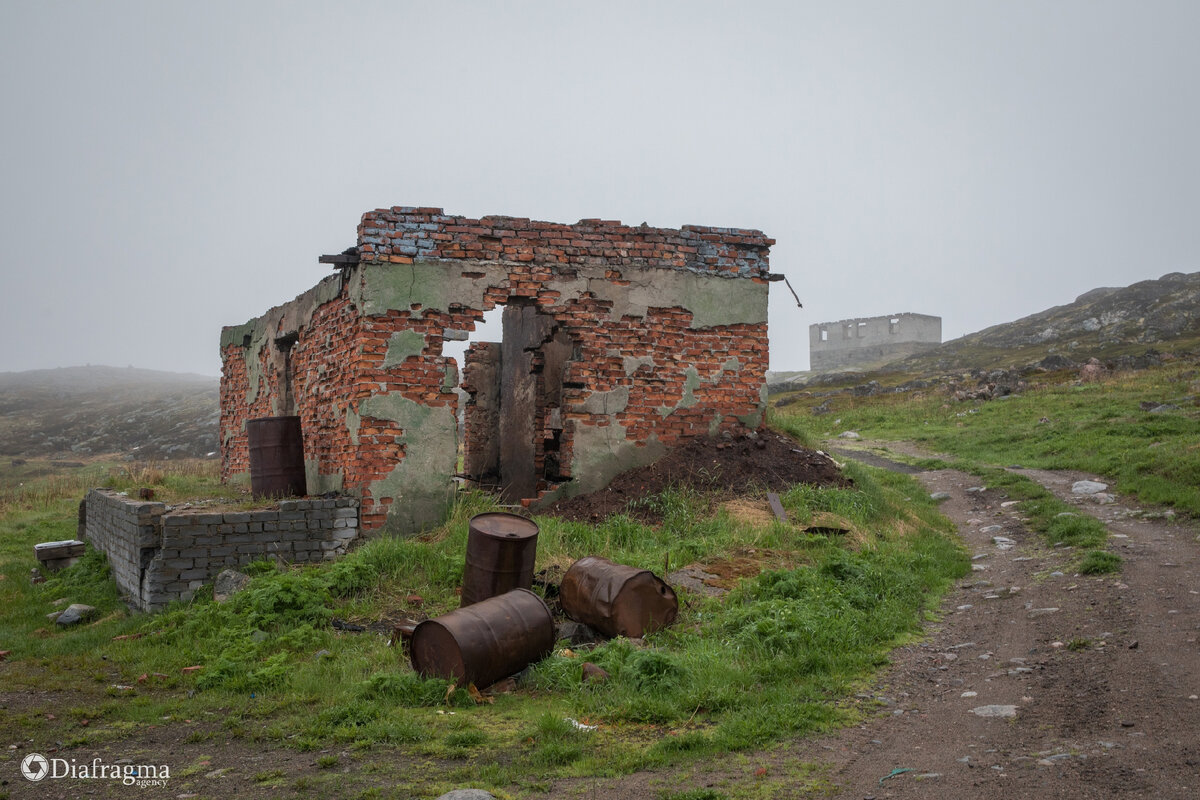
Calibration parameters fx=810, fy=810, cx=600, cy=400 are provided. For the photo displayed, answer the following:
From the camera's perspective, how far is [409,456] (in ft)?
31.1

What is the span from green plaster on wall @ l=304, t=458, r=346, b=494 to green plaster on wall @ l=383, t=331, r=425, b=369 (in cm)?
152

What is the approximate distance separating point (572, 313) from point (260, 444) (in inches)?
165

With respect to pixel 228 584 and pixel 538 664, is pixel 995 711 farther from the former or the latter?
pixel 228 584

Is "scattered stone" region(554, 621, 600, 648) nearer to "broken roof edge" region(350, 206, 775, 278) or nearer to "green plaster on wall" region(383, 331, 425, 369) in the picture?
"green plaster on wall" region(383, 331, 425, 369)

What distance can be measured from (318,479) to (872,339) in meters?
54.1

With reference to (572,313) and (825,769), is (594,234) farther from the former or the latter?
(825,769)

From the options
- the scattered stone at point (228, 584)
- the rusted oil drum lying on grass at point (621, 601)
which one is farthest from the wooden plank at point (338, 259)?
the rusted oil drum lying on grass at point (621, 601)

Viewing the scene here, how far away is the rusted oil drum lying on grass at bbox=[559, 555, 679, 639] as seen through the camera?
6.34 metres

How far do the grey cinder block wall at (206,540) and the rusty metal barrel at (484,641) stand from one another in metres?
3.57

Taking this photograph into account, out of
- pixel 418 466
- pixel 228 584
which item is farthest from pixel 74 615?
pixel 418 466

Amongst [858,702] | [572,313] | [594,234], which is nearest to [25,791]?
[858,702]

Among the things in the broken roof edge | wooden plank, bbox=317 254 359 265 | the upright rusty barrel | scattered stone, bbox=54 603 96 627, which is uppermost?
the broken roof edge

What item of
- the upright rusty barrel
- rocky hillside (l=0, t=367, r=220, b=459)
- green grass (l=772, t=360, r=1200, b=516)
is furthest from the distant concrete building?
the upright rusty barrel

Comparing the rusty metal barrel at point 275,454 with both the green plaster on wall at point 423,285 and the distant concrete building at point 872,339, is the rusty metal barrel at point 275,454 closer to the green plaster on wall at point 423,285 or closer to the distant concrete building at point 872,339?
the green plaster on wall at point 423,285
